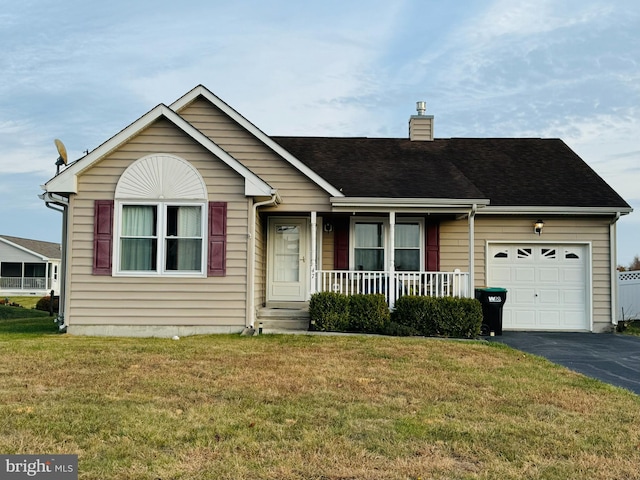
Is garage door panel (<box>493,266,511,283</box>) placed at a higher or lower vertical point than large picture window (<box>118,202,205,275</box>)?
lower

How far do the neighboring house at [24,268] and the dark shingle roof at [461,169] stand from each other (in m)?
31.7

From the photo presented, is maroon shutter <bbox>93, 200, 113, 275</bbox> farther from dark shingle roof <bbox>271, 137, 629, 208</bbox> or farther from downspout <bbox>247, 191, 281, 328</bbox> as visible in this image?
dark shingle roof <bbox>271, 137, 629, 208</bbox>

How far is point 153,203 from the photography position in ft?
37.3

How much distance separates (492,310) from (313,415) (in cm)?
825

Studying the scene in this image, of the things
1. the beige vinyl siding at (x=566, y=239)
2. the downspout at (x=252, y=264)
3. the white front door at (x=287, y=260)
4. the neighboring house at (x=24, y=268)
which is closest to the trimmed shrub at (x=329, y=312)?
the downspout at (x=252, y=264)

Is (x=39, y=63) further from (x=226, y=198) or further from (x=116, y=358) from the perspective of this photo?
(x=116, y=358)

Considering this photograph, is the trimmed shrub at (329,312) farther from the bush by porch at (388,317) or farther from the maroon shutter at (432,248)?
the maroon shutter at (432,248)

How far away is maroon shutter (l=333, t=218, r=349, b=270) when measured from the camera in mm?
13672

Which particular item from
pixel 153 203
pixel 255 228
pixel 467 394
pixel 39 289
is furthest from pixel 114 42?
pixel 39 289

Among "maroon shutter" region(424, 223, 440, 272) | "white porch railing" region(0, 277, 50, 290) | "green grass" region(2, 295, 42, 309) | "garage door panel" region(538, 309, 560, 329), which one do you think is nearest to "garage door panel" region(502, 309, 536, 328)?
"garage door panel" region(538, 309, 560, 329)

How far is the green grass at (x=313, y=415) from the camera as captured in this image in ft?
13.5

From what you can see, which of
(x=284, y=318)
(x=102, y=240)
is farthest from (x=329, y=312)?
(x=102, y=240)

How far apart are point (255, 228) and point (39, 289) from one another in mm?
35040

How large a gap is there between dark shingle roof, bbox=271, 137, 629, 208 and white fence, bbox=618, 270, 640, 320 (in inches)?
197
